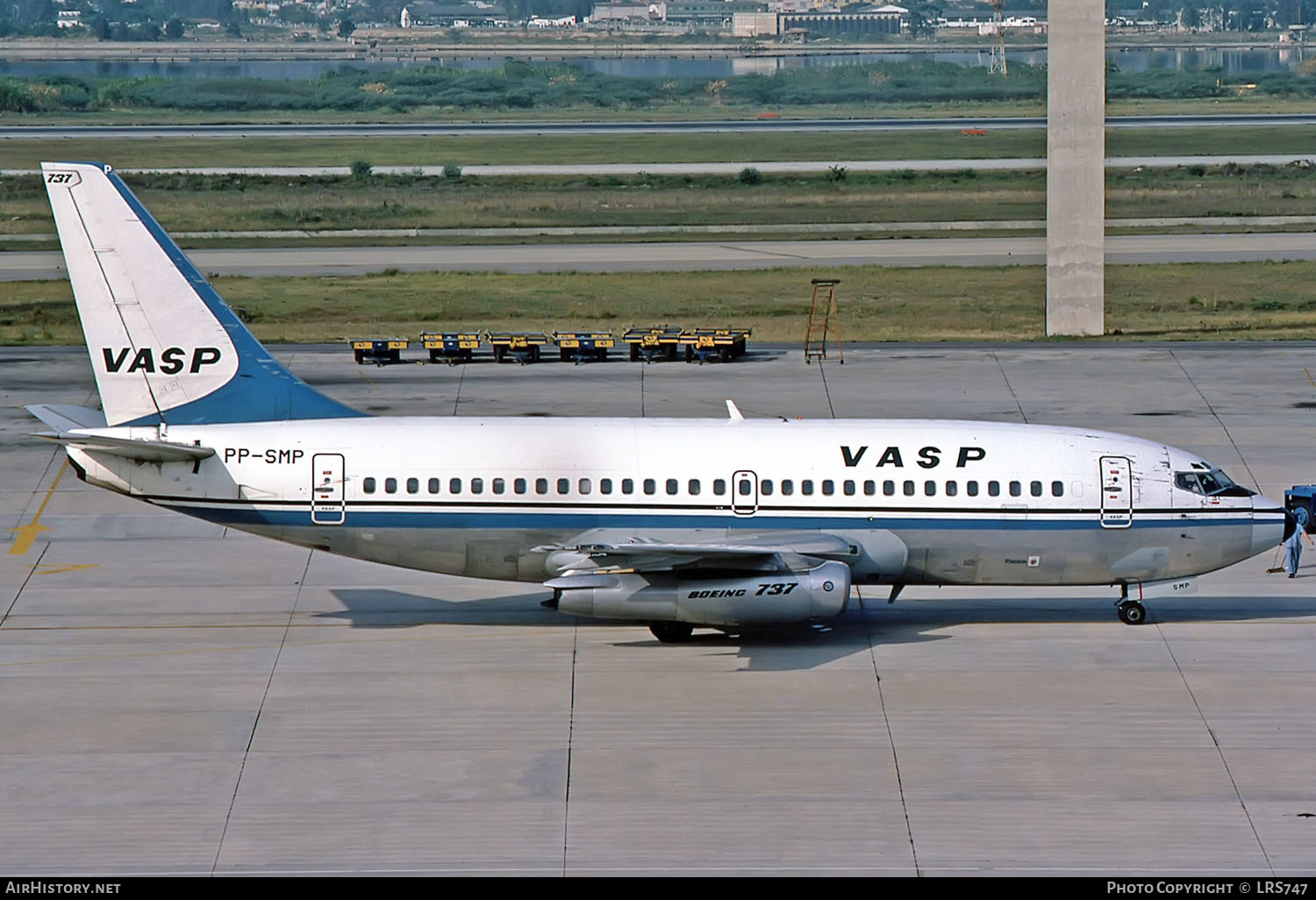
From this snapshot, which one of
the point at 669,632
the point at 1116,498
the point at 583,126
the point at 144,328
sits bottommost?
the point at 669,632

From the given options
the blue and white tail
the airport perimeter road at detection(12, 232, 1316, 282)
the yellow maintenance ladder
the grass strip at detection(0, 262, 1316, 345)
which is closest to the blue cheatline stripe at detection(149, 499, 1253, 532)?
the blue and white tail

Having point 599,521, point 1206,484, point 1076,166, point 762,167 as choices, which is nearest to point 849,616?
point 599,521

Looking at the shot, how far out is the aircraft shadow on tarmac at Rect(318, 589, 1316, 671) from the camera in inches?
1209

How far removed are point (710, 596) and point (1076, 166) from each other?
37.4m

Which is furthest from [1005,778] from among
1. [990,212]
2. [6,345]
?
[990,212]

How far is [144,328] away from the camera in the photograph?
31.2 m

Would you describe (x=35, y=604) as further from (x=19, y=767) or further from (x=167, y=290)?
(x=19, y=767)

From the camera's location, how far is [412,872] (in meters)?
21.2

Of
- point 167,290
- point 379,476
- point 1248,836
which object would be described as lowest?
point 1248,836

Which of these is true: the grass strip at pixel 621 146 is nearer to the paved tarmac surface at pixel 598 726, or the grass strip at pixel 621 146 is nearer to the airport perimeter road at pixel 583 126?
the airport perimeter road at pixel 583 126

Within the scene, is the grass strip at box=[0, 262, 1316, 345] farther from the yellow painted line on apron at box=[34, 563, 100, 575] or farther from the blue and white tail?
the blue and white tail

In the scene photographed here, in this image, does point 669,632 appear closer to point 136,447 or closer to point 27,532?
point 136,447

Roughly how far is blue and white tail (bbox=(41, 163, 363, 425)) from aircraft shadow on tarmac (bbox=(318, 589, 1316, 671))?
14.8 feet

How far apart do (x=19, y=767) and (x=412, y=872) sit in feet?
23.5
